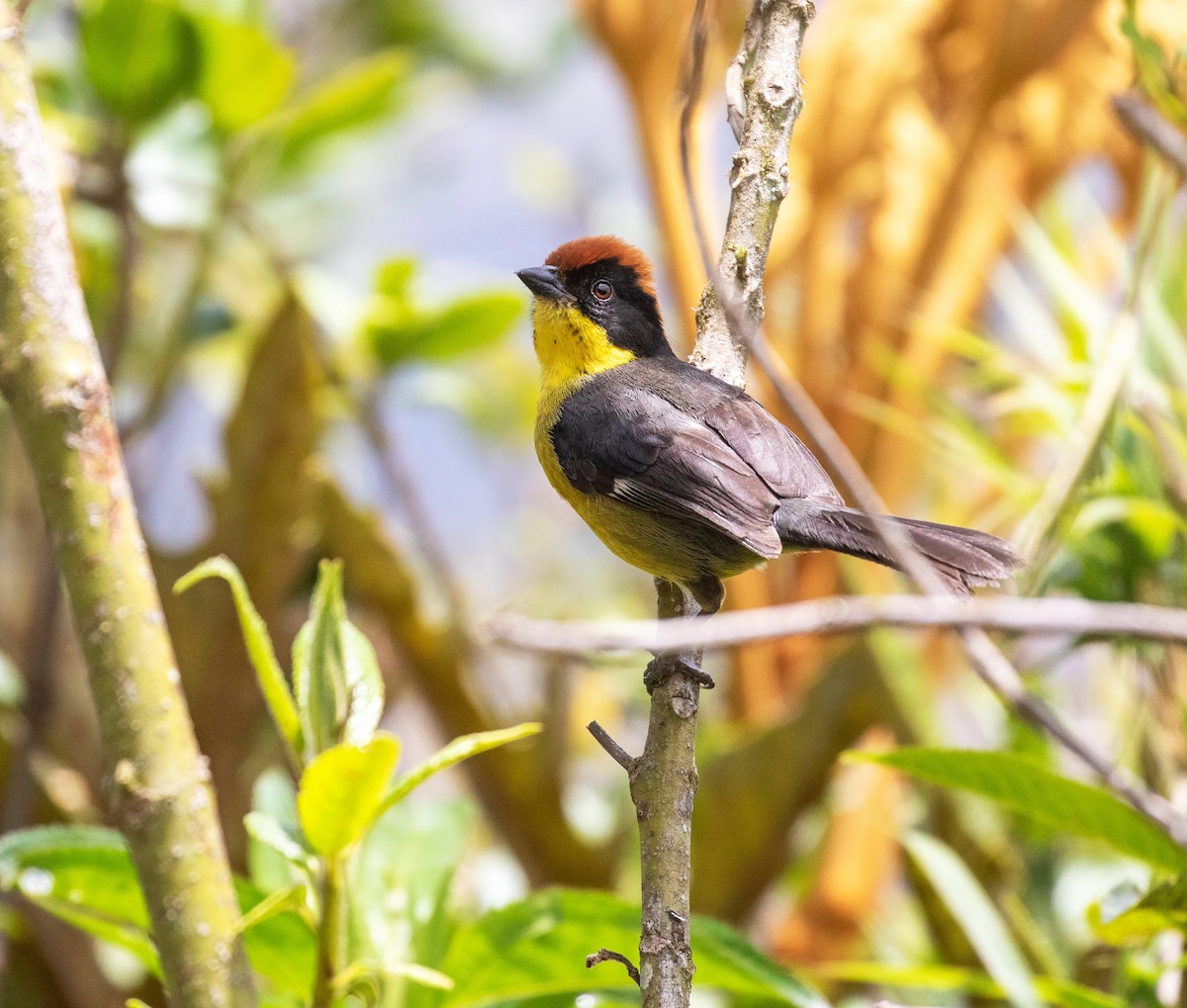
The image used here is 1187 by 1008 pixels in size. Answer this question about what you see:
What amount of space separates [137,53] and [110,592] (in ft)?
5.86

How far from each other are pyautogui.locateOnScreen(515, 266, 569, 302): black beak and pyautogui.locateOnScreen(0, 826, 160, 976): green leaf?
1711mm

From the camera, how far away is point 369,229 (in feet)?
16.3

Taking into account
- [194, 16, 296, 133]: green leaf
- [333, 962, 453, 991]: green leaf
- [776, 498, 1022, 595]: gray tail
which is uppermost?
[194, 16, 296, 133]: green leaf

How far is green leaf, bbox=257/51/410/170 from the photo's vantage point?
2828 millimetres

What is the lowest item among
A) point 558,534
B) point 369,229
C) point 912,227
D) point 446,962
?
point 446,962

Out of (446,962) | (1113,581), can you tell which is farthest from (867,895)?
(446,962)

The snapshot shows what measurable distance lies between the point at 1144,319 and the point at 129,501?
6.86 ft

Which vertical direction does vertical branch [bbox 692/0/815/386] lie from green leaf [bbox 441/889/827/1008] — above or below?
above

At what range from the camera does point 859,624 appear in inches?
31.8

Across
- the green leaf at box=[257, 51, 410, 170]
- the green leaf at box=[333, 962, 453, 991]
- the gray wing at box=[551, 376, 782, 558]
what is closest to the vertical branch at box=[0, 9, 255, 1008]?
the green leaf at box=[333, 962, 453, 991]

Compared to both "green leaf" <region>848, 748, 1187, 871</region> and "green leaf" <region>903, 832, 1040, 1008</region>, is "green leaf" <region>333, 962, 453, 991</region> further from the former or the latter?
"green leaf" <region>903, 832, 1040, 1008</region>

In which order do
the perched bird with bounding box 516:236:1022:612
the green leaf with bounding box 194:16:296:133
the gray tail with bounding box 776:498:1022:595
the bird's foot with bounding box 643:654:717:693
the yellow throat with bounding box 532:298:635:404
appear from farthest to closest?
the yellow throat with bounding box 532:298:635:404, the green leaf with bounding box 194:16:296:133, the perched bird with bounding box 516:236:1022:612, the gray tail with bounding box 776:498:1022:595, the bird's foot with bounding box 643:654:717:693

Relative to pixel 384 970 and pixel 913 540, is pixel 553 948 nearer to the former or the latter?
pixel 384 970

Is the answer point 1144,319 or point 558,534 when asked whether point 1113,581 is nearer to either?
point 1144,319
